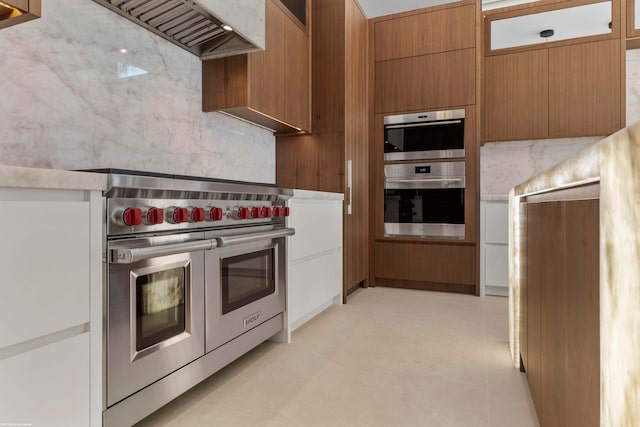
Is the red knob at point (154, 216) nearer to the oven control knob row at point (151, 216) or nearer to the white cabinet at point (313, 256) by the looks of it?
the oven control knob row at point (151, 216)

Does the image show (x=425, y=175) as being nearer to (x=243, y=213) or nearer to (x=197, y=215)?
(x=243, y=213)

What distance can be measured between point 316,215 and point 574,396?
6.16 ft

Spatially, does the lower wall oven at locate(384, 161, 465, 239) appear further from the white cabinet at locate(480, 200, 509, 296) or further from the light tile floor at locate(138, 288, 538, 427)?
the light tile floor at locate(138, 288, 538, 427)

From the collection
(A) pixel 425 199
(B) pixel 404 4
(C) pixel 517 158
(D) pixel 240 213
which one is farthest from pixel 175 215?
(B) pixel 404 4

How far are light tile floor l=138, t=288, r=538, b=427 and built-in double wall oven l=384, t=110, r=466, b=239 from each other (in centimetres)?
108

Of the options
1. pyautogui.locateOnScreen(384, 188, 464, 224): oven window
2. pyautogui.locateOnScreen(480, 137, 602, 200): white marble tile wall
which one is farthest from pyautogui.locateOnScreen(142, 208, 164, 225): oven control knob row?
pyautogui.locateOnScreen(480, 137, 602, 200): white marble tile wall

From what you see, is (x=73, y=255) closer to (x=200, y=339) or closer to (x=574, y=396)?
(x=200, y=339)

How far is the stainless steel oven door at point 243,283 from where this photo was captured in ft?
5.16

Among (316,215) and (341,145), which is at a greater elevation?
(341,145)

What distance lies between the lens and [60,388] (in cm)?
98

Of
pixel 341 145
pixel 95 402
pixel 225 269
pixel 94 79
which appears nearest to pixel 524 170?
pixel 341 145

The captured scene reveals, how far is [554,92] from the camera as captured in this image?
3.36 m

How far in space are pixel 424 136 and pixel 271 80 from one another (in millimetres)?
1567

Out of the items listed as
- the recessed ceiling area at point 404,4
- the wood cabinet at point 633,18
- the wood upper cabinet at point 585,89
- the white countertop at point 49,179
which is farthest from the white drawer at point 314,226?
the wood cabinet at point 633,18
